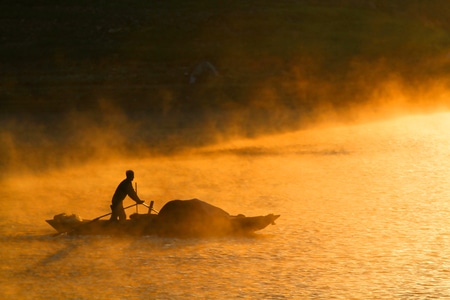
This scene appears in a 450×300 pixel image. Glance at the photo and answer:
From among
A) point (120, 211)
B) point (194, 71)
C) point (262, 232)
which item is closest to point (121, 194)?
point (120, 211)

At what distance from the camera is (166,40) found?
4709cm

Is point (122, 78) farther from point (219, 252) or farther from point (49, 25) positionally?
point (219, 252)

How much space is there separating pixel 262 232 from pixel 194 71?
25.3 m

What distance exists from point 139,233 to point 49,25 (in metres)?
34.6

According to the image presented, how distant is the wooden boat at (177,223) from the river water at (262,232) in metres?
0.20

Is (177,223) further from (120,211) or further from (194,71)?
(194,71)


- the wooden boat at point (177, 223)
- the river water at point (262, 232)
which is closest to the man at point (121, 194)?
the wooden boat at point (177, 223)

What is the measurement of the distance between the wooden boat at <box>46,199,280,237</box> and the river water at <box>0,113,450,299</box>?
0.66 ft

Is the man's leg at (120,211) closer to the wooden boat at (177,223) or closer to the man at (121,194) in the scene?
the man at (121,194)

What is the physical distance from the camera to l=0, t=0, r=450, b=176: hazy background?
33062 mm

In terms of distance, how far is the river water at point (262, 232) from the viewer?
13.8 m

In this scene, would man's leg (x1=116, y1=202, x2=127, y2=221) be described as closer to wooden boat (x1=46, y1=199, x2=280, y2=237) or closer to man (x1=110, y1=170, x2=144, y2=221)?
man (x1=110, y1=170, x2=144, y2=221)

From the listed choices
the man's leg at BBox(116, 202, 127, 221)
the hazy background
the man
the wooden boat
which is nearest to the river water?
the wooden boat

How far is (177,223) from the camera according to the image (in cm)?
1661
